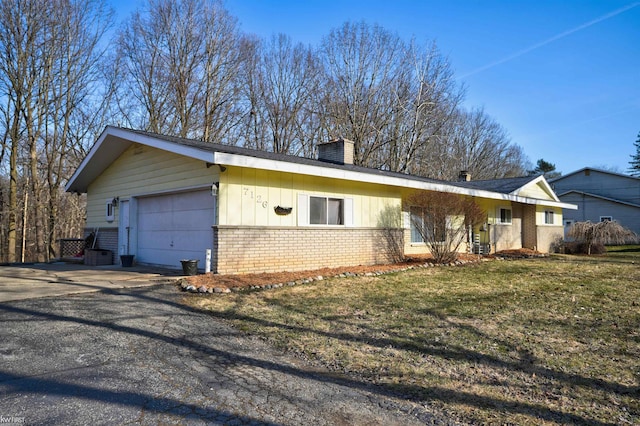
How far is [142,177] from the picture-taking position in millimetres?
11750

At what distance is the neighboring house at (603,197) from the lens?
27.7m

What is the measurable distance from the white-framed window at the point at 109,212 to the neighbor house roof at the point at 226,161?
4.29ft

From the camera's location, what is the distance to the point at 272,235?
958 cm

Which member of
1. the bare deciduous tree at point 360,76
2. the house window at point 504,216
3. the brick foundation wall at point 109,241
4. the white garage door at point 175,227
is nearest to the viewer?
the white garage door at point 175,227

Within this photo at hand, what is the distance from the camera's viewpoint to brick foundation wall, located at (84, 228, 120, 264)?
41.7 ft

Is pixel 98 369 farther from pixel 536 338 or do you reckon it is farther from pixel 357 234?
pixel 357 234

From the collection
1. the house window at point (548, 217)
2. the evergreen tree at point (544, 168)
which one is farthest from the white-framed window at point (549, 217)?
the evergreen tree at point (544, 168)

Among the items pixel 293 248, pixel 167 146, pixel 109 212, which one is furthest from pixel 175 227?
pixel 109 212

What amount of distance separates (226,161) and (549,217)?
18756 mm

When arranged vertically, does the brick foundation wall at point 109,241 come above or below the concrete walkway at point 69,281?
above

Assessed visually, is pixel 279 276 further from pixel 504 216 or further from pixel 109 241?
pixel 504 216

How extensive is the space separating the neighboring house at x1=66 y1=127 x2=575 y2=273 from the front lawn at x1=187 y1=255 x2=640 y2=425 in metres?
1.95

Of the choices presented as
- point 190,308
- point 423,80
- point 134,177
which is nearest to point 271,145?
point 423,80

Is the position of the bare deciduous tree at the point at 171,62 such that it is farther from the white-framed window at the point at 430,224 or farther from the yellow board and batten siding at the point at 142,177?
the white-framed window at the point at 430,224
